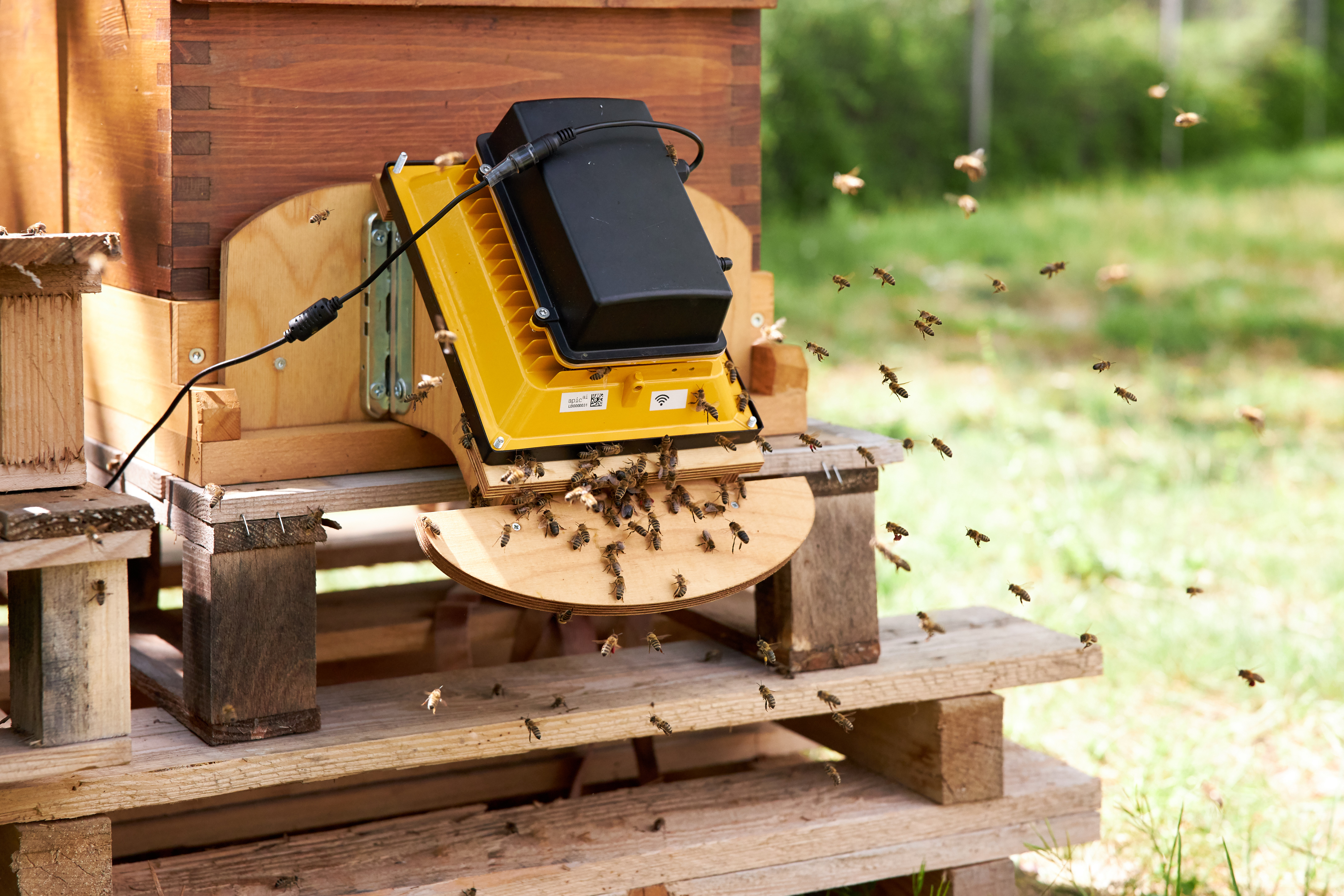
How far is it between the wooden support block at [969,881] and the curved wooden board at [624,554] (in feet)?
2.40

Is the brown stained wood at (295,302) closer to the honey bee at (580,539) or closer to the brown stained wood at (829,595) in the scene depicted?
the honey bee at (580,539)

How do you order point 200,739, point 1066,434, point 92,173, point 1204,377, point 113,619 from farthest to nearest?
1. point 1204,377
2. point 1066,434
3. point 92,173
4. point 200,739
5. point 113,619

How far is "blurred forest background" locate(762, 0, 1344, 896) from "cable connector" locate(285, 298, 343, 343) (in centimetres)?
155

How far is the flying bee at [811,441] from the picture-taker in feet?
7.73

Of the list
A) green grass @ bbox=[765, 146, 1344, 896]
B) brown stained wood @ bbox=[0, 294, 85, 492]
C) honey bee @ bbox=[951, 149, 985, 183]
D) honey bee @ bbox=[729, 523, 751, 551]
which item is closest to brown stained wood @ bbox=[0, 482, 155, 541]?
brown stained wood @ bbox=[0, 294, 85, 492]

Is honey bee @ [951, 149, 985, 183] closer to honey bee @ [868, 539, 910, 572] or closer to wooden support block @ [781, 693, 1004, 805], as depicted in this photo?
honey bee @ [868, 539, 910, 572]

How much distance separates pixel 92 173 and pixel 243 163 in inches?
14.6

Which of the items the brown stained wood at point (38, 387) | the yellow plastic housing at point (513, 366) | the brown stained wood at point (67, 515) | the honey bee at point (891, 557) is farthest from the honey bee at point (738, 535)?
the brown stained wood at point (38, 387)

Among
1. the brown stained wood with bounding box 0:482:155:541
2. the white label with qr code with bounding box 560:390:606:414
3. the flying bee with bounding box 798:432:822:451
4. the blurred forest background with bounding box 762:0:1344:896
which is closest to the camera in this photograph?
the brown stained wood with bounding box 0:482:155:541

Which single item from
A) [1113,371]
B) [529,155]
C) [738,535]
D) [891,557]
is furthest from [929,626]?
[1113,371]

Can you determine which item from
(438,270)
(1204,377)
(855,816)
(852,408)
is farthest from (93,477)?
(1204,377)

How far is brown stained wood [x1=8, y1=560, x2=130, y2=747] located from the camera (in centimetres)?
188

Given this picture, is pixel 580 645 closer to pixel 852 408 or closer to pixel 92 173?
pixel 92 173

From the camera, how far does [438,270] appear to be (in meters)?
2.11
